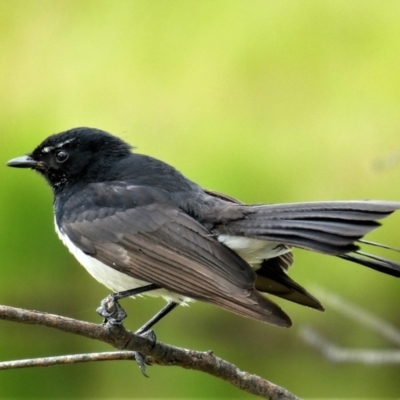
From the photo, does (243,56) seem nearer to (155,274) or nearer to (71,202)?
(71,202)

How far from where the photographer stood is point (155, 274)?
1.60 m

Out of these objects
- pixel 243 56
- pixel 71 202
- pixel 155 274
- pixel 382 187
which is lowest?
pixel 155 274

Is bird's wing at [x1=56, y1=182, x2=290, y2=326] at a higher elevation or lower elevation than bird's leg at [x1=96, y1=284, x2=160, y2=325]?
higher

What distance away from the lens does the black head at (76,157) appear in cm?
191

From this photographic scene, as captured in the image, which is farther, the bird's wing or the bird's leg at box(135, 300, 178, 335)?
the bird's leg at box(135, 300, 178, 335)

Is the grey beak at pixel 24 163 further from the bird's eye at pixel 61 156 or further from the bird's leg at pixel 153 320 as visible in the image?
the bird's leg at pixel 153 320

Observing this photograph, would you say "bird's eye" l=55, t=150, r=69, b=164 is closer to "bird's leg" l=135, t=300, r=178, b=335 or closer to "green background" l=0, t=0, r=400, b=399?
"bird's leg" l=135, t=300, r=178, b=335

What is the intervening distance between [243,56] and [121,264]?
6.50ft

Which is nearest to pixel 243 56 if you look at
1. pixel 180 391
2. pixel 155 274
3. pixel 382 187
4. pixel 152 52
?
pixel 152 52

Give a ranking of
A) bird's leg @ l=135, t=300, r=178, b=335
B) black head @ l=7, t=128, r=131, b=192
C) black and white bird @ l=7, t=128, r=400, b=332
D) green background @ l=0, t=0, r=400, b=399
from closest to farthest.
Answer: black and white bird @ l=7, t=128, r=400, b=332, bird's leg @ l=135, t=300, r=178, b=335, black head @ l=7, t=128, r=131, b=192, green background @ l=0, t=0, r=400, b=399

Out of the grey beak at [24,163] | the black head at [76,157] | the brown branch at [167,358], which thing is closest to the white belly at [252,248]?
the brown branch at [167,358]

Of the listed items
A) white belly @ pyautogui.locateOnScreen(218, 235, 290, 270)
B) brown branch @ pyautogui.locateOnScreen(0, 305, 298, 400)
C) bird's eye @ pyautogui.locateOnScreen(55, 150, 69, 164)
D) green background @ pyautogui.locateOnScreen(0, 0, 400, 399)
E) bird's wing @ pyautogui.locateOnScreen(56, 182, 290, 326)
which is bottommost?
brown branch @ pyautogui.locateOnScreen(0, 305, 298, 400)

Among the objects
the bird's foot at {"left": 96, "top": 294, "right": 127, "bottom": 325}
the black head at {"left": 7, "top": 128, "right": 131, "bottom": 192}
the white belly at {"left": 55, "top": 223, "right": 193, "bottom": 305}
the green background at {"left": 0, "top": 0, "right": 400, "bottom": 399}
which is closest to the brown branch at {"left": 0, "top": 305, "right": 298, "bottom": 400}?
the bird's foot at {"left": 96, "top": 294, "right": 127, "bottom": 325}

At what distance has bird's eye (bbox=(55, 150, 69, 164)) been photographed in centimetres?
192
